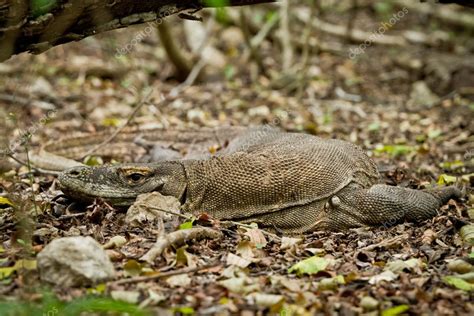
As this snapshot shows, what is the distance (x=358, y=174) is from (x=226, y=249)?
1.69 metres

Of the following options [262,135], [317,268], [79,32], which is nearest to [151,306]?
[317,268]

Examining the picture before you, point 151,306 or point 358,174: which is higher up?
point 151,306

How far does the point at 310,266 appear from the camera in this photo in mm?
4289

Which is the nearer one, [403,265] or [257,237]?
[403,265]

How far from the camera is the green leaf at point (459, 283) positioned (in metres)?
3.91

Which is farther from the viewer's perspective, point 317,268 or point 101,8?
point 101,8

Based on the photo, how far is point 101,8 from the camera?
4.86 m

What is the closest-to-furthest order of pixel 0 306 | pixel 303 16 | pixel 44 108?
pixel 0 306 < pixel 44 108 < pixel 303 16

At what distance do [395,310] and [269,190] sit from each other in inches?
79.2

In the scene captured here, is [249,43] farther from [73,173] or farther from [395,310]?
[395,310]

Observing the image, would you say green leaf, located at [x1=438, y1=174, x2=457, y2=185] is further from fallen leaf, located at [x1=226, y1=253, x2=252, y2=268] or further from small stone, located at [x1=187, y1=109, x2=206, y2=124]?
small stone, located at [x1=187, y1=109, x2=206, y2=124]

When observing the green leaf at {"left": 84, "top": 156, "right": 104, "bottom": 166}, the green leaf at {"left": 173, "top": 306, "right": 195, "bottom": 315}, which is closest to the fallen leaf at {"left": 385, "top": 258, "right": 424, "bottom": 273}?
the green leaf at {"left": 173, "top": 306, "right": 195, "bottom": 315}

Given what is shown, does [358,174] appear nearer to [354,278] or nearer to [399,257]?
[399,257]

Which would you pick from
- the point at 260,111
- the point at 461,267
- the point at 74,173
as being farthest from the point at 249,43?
the point at 461,267
